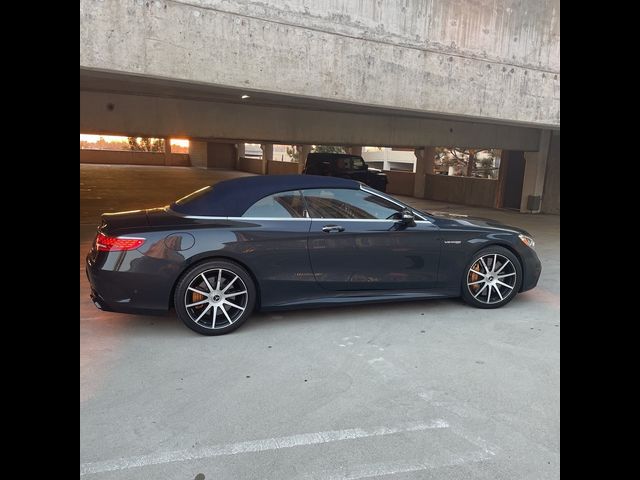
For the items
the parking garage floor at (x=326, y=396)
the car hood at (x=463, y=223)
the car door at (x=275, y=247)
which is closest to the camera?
the parking garage floor at (x=326, y=396)

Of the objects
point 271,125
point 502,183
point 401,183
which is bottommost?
point 401,183

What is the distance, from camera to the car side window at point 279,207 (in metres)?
4.54

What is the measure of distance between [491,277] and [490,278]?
0.05 ft

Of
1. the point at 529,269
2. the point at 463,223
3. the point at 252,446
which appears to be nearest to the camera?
the point at 252,446

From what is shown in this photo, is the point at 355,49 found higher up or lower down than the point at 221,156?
higher up

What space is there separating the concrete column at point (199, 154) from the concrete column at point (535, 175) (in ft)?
96.5

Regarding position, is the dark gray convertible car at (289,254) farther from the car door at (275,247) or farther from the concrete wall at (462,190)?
the concrete wall at (462,190)

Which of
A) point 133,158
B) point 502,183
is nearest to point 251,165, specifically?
point 133,158

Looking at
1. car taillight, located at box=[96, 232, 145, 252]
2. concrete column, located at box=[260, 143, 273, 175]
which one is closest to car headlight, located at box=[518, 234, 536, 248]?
car taillight, located at box=[96, 232, 145, 252]

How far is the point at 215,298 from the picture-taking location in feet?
14.1

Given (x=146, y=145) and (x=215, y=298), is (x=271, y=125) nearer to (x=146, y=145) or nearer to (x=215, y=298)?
(x=215, y=298)

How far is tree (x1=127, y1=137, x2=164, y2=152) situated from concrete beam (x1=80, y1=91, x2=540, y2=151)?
1251 inches

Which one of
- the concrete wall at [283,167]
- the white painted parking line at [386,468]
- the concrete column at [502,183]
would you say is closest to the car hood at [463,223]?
the white painted parking line at [386,468]
